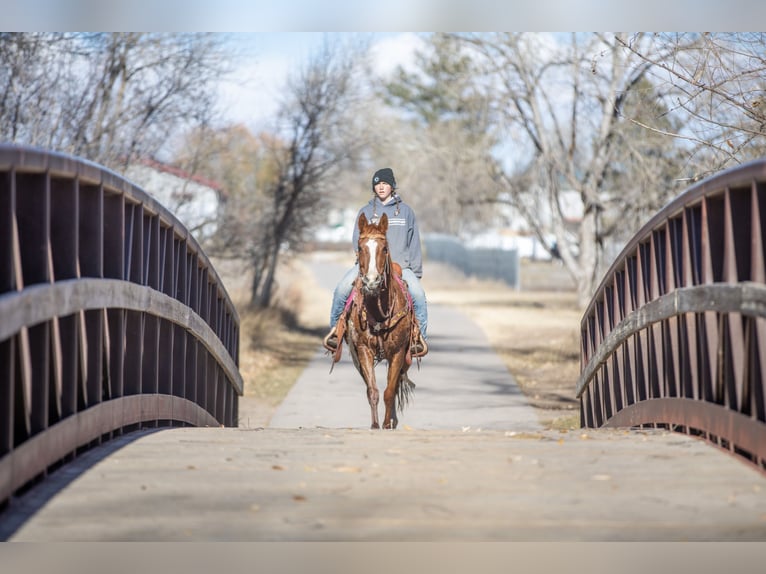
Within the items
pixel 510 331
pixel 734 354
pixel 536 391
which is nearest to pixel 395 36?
pixel 510 331

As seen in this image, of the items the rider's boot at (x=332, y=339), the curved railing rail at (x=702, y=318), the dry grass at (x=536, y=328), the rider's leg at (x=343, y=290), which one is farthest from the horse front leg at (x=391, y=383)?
the dry grass at (x=536, y=328)

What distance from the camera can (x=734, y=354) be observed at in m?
7.16

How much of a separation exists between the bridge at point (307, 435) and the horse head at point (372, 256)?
149 centimetres

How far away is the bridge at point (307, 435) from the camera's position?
5.73 m

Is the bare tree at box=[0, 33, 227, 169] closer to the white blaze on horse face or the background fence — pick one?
the white blaze on horse face

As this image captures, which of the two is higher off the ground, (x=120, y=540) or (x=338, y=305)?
(x=338, y=305)

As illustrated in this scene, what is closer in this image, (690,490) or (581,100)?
(690,490)

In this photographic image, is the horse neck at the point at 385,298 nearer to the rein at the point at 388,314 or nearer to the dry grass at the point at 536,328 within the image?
the rein at the point at 388,314

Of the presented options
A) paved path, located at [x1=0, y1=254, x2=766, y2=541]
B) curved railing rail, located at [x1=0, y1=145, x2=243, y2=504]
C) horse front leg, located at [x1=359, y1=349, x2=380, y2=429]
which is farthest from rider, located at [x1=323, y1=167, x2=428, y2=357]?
paved path, located at [x1=0, y1=254, x2=766, y2=541]

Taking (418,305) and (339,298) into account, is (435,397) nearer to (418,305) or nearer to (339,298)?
(418,305)

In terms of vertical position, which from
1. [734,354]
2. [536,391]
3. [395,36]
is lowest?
[536,391]
